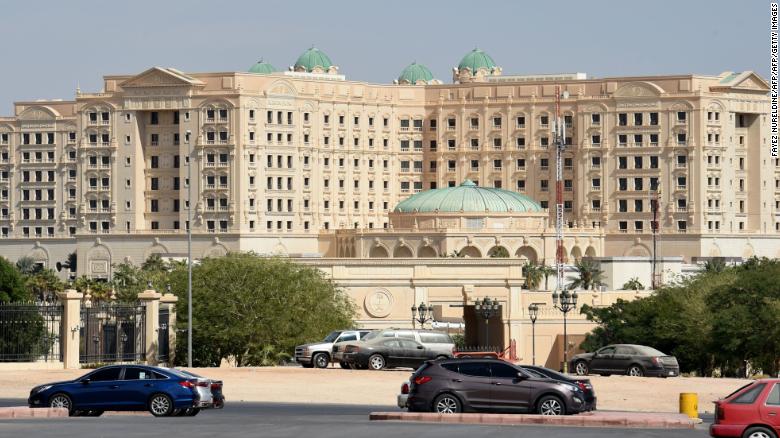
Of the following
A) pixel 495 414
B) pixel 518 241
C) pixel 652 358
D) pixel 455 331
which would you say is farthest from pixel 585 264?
pixel 495 414

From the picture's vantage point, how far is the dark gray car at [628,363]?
84062 millimetres

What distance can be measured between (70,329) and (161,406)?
898 inches

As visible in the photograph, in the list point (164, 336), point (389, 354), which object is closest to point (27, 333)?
point (164, 336)

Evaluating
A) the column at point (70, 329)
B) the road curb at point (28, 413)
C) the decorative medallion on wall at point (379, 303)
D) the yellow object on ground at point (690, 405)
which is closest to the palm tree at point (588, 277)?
the decorative medallion on wall at point (379, 303)

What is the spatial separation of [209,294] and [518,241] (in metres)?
95.7

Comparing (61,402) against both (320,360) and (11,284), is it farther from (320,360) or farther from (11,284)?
(11,284)

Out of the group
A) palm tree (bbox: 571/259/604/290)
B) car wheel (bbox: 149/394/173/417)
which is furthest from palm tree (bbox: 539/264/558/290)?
car wheel (bbox: 149/394/173/417)

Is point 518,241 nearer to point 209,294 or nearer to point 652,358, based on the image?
point 209,294

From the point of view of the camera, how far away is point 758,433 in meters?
46.3

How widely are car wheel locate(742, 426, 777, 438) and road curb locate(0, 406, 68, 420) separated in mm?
19901

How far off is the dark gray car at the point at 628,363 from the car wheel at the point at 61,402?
32.9m

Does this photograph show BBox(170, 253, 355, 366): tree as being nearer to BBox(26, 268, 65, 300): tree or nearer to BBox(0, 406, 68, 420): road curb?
BBox(0, 406, 68, 420): road curb

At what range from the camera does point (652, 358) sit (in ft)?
277

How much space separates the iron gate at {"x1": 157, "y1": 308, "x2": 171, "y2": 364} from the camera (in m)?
84.5
